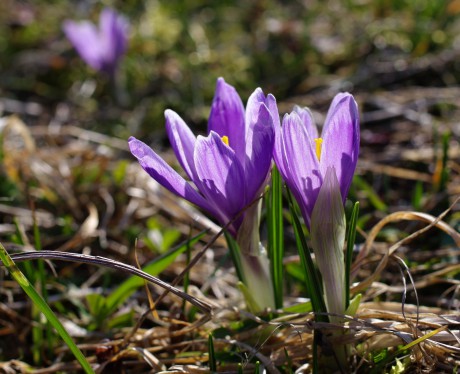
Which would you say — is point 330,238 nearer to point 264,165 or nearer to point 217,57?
point 264,165

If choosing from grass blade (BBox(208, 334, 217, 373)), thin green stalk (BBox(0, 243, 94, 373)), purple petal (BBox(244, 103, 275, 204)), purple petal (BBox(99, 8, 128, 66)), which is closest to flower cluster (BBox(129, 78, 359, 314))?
purple petal (BBox(244, 103, 275, 204))

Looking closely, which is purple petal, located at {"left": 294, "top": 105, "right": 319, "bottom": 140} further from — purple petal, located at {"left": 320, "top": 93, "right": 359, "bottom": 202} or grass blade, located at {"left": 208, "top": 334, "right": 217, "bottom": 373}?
grass blade, located at {"left": 208, "top": 334, "right": 217, "bottom": 373}

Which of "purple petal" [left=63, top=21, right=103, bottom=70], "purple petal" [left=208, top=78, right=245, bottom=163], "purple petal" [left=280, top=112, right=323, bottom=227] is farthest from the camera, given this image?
"purple petal" [left=63, top=21, right=103, bottom=70]

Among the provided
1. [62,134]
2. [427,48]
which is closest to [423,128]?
[427,48]

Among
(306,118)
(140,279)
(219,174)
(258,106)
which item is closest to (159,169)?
(219,174)

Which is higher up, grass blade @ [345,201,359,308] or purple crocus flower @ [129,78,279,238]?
purple crocus flower @ [129,78,279,238]

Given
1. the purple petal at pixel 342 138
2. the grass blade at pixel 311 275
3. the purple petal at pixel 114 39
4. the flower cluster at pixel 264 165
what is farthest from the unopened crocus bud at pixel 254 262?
the purple petal at pixel 114 39
